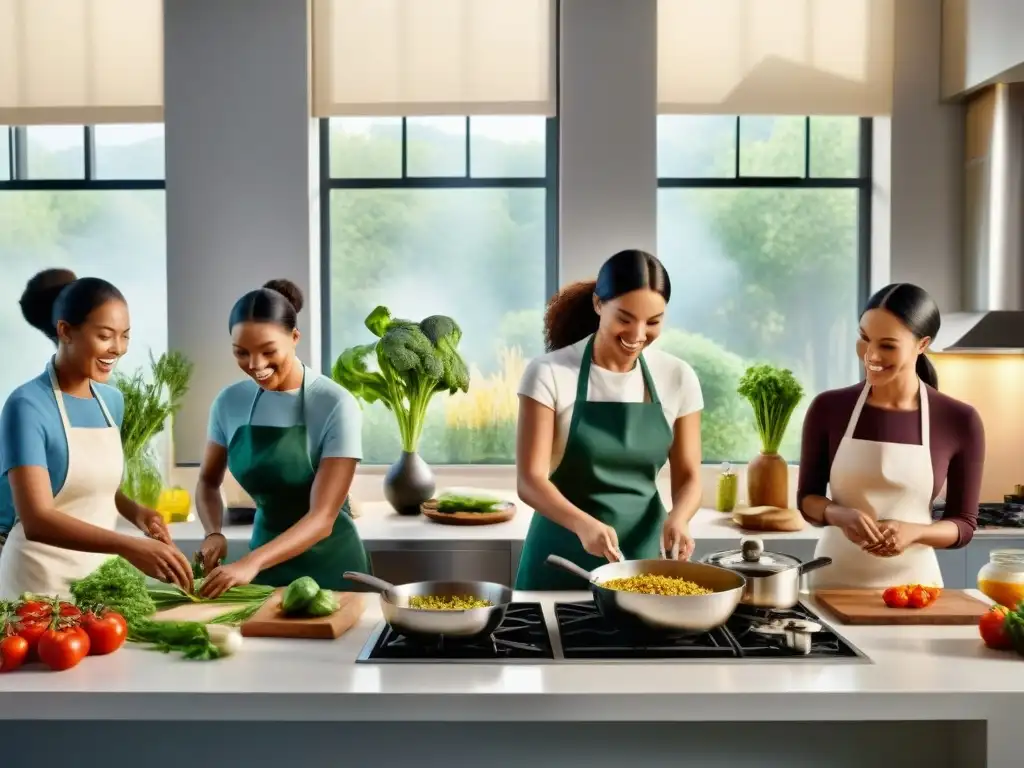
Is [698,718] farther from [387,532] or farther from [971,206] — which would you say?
[971,206]

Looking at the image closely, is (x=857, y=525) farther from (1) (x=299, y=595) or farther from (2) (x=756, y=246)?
(2) (x=756, y=246)

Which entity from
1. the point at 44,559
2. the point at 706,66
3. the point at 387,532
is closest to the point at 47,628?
the point at 44,559

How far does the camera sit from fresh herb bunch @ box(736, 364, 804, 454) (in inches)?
172

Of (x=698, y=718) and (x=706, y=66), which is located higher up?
(x=706, y=66)

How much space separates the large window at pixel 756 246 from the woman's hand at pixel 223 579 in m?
3.01

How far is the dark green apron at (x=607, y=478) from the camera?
2936 millimetres

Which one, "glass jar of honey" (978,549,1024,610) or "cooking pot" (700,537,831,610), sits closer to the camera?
"cooking pot" (700,537,831,610)

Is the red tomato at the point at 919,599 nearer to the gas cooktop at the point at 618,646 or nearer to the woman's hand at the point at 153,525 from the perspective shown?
the gas cooktop at the point at 618,646

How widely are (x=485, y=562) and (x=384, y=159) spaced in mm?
2256

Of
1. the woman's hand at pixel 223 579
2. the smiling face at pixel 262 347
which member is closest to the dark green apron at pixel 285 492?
the smiling face at pixel 262 347

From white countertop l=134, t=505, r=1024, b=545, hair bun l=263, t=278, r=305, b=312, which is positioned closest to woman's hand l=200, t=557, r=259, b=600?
white countertop l=134, t=505, r=1024, b=545

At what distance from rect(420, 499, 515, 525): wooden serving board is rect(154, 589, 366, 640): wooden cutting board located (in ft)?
5.25

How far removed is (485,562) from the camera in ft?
12.9

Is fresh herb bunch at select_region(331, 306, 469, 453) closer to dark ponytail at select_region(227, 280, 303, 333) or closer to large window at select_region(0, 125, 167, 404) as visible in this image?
large window at select_region(0, 125, 167, 404)
